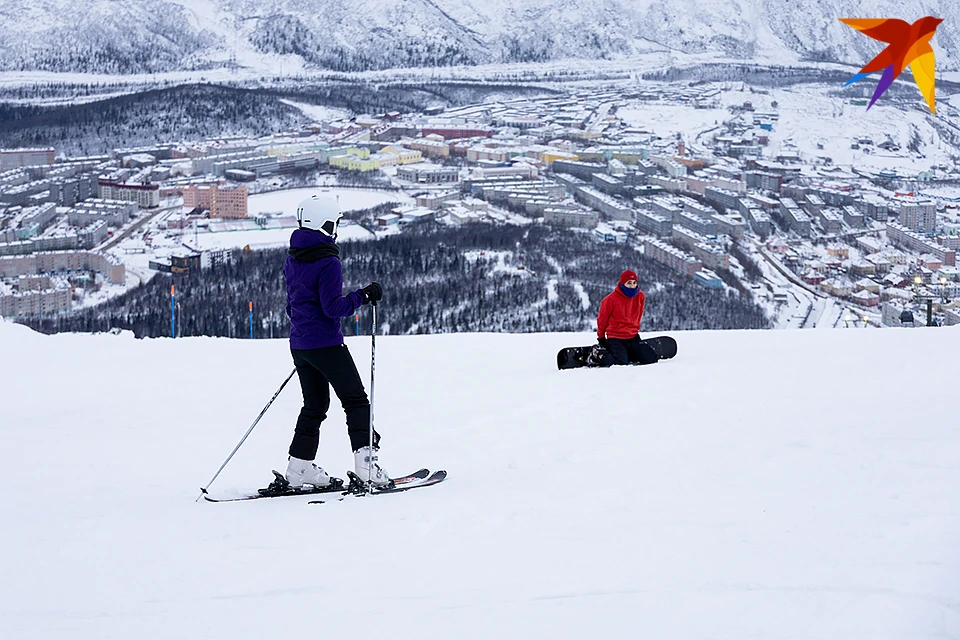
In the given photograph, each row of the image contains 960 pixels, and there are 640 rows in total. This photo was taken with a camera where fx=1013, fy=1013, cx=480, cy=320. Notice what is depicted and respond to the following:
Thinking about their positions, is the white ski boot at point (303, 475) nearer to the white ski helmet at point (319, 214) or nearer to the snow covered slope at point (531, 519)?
the snow covered slope at point (531, 519)

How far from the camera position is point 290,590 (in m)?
2.07

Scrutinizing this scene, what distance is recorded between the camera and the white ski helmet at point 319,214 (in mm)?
2625

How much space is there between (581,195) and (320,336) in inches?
1609

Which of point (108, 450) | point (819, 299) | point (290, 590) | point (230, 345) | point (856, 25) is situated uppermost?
point (856, 25)

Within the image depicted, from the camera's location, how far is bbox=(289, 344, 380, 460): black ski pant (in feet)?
8.88

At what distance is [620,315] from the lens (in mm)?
5145

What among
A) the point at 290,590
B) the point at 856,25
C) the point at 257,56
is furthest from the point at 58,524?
the point at 257,56

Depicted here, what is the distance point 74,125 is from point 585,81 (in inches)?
1620

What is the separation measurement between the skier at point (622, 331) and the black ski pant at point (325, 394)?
2456 millimetres

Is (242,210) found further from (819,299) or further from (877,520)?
(877,520)

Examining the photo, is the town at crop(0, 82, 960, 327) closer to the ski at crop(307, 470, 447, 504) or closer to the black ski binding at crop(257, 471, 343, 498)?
the ski at crop(307, 470, 447, 504)

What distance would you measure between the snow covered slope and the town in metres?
17.6

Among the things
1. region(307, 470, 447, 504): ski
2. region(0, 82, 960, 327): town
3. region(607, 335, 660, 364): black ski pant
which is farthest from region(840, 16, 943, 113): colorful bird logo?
region(0, 82, 960, 327): town

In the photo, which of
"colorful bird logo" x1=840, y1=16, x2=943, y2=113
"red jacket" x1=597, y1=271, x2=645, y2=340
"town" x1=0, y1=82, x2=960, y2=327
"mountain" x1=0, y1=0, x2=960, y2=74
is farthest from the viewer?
"mountain" x1=0, y1=0, x2=960, y2=74
